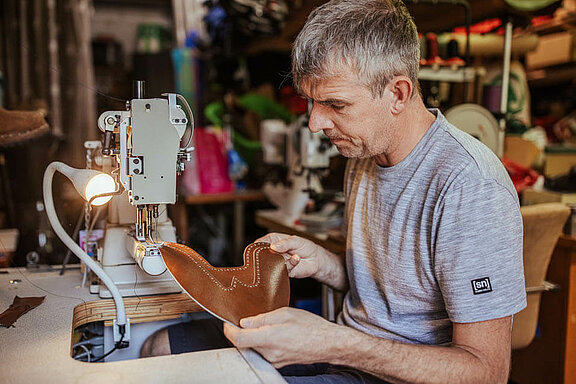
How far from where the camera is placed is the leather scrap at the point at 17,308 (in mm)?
1153

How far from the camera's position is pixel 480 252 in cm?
111

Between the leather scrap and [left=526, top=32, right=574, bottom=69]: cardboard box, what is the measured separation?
3701 millimetres

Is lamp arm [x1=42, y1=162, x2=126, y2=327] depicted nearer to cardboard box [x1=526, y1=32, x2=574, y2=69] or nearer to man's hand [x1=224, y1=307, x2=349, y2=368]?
man's hand [x1=224, y1=307, x2=349, y2=368]

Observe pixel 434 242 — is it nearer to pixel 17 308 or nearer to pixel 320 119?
pixel 320 119

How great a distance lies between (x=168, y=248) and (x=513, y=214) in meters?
Answer: 0.76

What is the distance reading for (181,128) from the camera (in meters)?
1.16

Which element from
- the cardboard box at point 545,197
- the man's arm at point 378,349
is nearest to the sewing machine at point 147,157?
the man's arm at point 378,349

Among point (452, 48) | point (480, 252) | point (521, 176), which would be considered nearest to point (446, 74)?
point (452, 48)

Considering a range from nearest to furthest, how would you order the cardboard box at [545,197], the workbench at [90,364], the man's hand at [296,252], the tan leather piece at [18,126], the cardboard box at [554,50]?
Result: the workbench at [90,364]
the man's hand at [296,252]
the tan leather piece at [18,126]
the cardboard box at [545,197]
the cardboard box at [554,50]

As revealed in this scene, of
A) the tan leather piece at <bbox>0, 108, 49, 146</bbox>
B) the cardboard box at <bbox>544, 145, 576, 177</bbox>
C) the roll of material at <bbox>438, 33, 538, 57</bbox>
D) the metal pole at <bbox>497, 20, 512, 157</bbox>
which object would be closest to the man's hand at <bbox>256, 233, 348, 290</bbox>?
the tan leather piece at <bbox>0, 108, 49, 146</bbox>

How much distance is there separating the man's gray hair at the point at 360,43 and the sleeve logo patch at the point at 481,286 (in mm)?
466

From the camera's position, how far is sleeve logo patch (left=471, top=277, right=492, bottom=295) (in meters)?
1.10

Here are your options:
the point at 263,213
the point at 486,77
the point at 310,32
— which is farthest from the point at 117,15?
the point at 310,32

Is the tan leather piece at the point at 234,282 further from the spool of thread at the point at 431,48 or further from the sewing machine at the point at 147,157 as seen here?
the spool of thread at the point at 431,48
